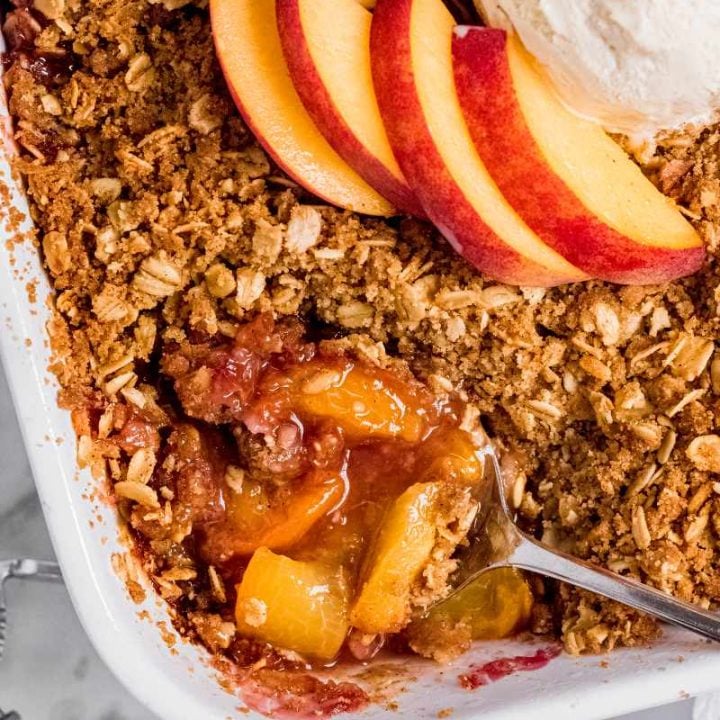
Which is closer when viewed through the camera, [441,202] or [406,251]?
[441,202]

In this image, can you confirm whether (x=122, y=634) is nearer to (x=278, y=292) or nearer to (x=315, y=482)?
(x=315, y=482)

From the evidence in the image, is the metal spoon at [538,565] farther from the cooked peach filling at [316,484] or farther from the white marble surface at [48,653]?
the white marble surface at [48,653]

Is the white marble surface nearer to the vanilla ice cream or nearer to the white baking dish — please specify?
Answer: the white baking dish

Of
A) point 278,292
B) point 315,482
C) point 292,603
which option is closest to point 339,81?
point 278,292

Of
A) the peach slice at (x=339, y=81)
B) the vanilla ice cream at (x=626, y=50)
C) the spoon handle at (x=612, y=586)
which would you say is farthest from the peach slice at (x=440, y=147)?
the spoon handle at (x=612, y=586)

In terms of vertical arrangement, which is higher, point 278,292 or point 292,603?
point 278,292

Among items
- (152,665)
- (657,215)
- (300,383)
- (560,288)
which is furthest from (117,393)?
(657,215)

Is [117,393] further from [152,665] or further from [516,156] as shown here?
[516,156]
